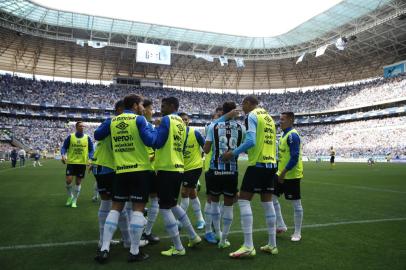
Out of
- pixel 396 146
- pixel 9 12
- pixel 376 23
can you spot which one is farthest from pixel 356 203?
pixel 9 12

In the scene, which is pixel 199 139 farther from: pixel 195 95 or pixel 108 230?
pixel 195 95

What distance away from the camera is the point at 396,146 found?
43.5m

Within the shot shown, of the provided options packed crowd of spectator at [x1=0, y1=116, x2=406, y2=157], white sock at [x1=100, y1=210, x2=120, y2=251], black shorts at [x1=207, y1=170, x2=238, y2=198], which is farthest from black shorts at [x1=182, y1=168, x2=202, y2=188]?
packed crowd of spectator at [x1=0, y1=116, x2=406, y2=157]

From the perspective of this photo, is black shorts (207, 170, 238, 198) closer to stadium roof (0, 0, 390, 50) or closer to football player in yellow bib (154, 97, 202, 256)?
football player in yellow bib (154, 97, 202, 256)

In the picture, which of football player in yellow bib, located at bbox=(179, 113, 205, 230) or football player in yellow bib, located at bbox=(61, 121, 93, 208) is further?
football player in yellow bib, located at bbox=(61, 121, 93, 208)

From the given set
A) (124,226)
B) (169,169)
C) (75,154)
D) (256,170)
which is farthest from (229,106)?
(75,154)

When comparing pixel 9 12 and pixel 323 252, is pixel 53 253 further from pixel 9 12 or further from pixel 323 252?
pixel 9 12

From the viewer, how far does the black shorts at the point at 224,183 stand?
495 centimetres

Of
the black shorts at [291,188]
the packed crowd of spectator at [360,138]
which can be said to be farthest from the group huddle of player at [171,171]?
the packed crowd of spectator at [360,138]

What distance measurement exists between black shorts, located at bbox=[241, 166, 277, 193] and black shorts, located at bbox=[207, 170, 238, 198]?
156 millimetres

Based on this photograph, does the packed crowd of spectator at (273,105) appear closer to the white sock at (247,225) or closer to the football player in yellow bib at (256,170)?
the football player in yellow bib at (256,170)

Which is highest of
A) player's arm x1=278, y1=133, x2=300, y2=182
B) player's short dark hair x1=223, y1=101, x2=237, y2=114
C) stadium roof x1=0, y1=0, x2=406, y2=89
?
stadium roof x1=0, y1=0, x2=406, y2=89

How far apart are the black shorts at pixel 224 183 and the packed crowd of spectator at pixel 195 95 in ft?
184

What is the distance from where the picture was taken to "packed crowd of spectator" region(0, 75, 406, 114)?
55.9m
